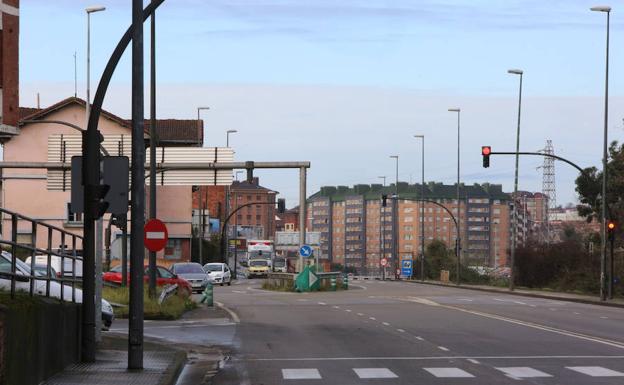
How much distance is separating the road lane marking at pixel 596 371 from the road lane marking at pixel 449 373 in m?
1.72

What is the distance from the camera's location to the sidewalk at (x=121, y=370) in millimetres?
13961

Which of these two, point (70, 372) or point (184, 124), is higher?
point (184, 124)

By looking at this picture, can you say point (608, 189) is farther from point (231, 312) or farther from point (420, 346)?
point (420, 346)

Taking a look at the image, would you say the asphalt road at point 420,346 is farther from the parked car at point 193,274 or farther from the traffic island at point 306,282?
the traffic island at point 306,282

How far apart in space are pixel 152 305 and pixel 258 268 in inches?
2881

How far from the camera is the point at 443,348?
67.3 feet

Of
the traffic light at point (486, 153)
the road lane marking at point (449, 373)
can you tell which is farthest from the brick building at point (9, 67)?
the traffic light at point (486, 153)

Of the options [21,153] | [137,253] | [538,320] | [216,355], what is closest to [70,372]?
[137,253]

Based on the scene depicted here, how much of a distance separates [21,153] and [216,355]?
65.9m

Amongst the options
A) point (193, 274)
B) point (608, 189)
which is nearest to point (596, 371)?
point (193, 274)

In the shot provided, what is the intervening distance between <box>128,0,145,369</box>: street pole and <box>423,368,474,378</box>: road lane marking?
13.8 feet

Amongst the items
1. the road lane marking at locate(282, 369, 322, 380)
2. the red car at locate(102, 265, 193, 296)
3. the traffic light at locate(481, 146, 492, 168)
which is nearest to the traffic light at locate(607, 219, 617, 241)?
the traffic light at locate(481, 146, 492, 168)

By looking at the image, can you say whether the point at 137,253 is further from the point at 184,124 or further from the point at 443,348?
the point at 184,124

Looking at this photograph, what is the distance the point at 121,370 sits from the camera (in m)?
15.4
